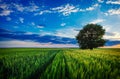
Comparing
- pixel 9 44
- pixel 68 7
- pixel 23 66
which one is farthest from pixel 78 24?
pixel 9 44

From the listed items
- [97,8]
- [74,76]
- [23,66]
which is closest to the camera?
[74,76]

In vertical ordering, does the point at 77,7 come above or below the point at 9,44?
above

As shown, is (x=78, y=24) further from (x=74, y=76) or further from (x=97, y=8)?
(x=74, y=76)

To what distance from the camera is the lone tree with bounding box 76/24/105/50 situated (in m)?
4.47

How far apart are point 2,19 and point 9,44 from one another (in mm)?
649

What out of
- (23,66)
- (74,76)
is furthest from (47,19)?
(74,76)

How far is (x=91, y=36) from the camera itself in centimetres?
491

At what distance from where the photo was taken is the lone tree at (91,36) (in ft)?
14.7

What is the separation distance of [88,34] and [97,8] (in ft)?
2.76

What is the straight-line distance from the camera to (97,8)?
4.38m

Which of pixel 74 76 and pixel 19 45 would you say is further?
pixel 19 45

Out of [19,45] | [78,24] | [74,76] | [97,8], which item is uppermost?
[97,8]

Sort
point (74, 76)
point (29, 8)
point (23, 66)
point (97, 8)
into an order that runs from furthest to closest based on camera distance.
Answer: point (29, 8) < point (97, 8) < point (23, 66) < point (74, 76)

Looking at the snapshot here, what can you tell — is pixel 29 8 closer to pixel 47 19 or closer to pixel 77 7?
pixel 47 19
